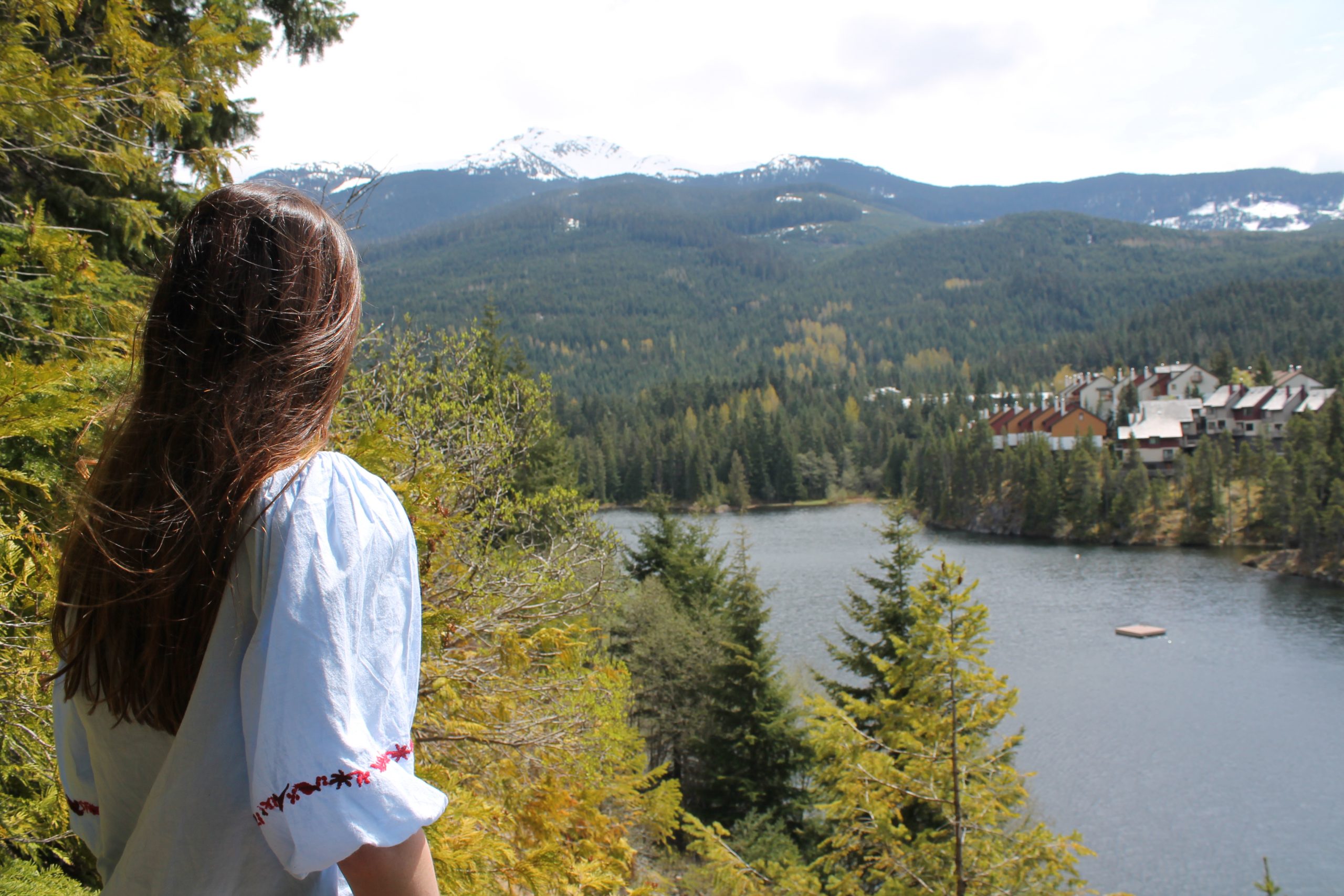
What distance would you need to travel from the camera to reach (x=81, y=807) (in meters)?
1.29

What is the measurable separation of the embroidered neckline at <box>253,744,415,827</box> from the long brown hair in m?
0.24

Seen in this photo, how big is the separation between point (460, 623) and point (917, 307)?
199676mm

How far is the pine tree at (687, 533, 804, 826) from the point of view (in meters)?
15.8

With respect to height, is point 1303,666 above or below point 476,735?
below

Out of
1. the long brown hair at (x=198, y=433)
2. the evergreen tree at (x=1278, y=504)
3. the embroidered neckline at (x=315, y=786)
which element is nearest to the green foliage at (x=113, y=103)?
the long brown hair at (x=198, y=433)

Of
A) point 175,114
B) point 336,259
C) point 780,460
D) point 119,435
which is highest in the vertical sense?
point 175,114

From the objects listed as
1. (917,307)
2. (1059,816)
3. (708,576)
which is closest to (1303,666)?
(1059,816)

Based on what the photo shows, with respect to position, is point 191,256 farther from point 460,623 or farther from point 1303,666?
point 1303,666

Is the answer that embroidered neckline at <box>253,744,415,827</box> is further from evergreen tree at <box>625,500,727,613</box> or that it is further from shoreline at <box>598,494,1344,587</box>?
shoreline at <box>598,494,1344,587</box>

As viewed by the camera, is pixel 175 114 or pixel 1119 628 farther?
pixel 1119 628

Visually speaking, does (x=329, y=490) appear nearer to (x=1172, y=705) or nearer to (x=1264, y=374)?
(x=1172, y=705)

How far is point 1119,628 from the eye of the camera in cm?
2798

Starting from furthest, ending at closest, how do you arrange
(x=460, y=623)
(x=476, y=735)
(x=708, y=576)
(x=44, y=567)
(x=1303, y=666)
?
A: 1. (x=1303, y=666)
2. (x=708, y=576)
3. (x=476, y=735)
4. (x=460, y=623)
5. (x=44, y=567)

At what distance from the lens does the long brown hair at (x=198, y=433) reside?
106cm
